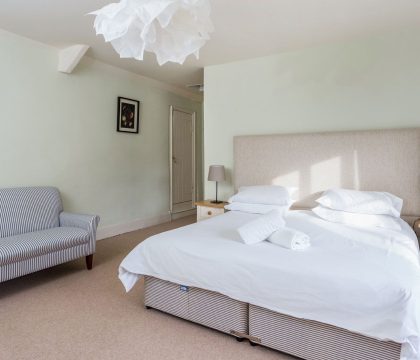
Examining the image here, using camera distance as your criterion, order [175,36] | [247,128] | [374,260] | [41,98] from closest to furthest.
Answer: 1. [175,36]
2. [374,260]
3. [41,98]
4. [247,128]

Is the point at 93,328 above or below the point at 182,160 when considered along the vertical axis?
below

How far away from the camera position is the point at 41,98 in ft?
11.7

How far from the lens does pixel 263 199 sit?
3.29 metres

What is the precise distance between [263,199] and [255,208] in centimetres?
13

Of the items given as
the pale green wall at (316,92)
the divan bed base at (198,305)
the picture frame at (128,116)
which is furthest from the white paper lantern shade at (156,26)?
the picture frame at (128,116)

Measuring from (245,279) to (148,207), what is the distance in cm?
351

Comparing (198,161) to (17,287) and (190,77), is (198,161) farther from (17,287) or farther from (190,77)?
(17,287)

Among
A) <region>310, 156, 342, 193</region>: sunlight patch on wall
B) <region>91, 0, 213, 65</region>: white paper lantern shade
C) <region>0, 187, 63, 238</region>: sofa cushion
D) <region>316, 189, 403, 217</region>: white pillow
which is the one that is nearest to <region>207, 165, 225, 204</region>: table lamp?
<region>310, 156, 342, 193</region>: sunlight patch on wall

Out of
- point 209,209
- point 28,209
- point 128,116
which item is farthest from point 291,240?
point 128,116

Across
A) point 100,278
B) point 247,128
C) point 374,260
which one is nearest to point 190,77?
point 247,128

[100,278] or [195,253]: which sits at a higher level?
[195,253]

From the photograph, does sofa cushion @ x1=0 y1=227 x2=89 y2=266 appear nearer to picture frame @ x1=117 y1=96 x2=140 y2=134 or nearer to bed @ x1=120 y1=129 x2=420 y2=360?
bed @ x1=120 y1=129 x2=420 y2=360

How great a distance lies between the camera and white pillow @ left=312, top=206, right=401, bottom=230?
2576mm

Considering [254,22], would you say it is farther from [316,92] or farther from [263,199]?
[263,199]
